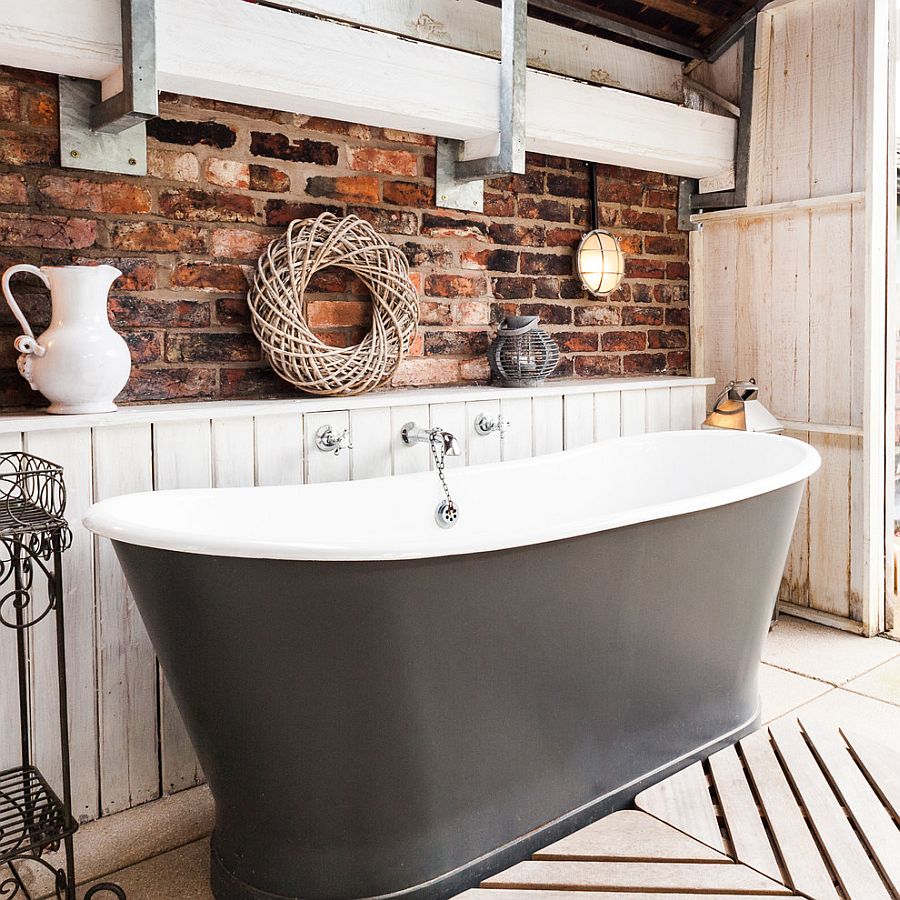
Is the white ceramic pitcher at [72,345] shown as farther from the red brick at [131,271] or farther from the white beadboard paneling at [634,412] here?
the white beadboard paneling at [634,412]

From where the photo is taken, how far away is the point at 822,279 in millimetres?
3168

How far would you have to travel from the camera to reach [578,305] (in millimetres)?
3314

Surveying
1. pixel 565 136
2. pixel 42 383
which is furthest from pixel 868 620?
pixel 42 383

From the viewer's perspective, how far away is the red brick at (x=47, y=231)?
2.12 meters

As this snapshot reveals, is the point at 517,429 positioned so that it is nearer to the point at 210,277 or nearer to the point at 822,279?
the point at 210,277

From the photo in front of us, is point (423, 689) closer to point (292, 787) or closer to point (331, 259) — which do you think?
point (292, 787)

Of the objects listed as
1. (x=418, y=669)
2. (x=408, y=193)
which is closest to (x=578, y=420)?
(x=408, y=193)

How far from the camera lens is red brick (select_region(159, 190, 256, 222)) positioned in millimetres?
2350

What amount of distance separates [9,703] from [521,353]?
5.71 ft

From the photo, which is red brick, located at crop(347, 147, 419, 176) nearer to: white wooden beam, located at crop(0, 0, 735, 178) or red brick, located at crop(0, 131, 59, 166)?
white wooden beam, located at crop(0, 0, 735, 178)

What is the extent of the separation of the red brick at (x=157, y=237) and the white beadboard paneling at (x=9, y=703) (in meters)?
0.96

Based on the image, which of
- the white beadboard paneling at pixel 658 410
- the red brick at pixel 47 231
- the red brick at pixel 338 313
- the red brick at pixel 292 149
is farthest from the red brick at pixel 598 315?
the red brick at pixel 47 231

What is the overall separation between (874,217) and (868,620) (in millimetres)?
1361

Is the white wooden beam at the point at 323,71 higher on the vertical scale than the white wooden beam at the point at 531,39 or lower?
lower
